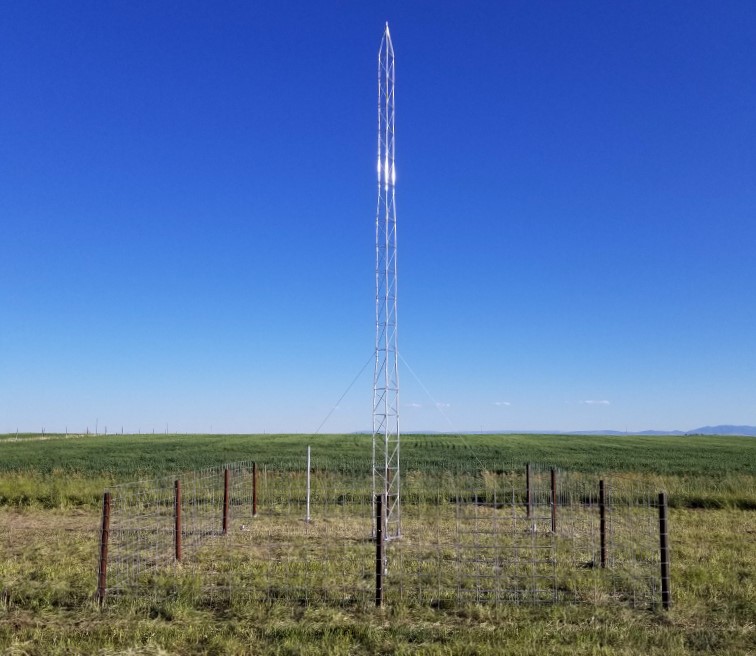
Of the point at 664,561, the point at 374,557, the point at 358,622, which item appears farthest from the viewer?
the point at 374,557

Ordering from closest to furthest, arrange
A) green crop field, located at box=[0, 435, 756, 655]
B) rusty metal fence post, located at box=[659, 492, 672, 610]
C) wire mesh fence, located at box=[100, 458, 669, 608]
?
green crop field, located at box=[0, 435, 756, 655], rusty metal fence post, located at box=[659, 492, 672, 610], wire mesh fence, located at box=[100, 458, 669, 608]

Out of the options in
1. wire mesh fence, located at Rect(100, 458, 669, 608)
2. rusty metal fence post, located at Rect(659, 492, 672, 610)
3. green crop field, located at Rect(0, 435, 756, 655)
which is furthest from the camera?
wire mesh fence, located at Rect(100, 458, 669, 608)

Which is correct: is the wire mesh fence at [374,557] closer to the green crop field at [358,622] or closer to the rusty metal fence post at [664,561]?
the rusty metal fence post at [664,561]

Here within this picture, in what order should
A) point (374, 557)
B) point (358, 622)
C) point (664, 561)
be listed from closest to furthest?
point (358, 622), point (664, 561), point (374, 557)

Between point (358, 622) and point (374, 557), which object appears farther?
point (374, 557)

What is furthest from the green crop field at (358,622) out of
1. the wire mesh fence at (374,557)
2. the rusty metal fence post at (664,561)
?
the wire mesh fence at (374,557)

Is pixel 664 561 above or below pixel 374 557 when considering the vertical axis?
above

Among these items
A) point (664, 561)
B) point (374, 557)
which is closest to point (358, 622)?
point (374, 557)

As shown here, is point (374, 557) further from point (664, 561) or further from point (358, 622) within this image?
point (664, 561)

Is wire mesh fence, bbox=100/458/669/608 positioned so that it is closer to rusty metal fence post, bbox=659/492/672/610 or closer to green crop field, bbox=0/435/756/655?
rusty metal fence post, bbox=659/492/672/610

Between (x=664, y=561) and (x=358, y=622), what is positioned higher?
(x=664, y=561)

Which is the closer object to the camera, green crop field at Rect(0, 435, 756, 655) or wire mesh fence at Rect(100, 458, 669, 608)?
green crop field at Rect(0, 435, 756, 655)

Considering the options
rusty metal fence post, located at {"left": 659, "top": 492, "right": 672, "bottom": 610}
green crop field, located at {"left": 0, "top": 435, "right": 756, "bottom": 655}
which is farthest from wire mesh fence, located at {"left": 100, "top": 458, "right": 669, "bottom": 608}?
green crop field, located at {"left": 0, "top": 435, "right": 756, "bottom": 655}

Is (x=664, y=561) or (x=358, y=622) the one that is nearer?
(x=358, y=622)
